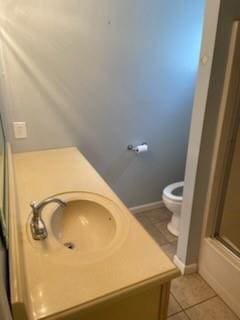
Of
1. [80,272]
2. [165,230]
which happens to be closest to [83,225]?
[80,272]

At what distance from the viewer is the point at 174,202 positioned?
87.7 inches

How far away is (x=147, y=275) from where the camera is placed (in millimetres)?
963

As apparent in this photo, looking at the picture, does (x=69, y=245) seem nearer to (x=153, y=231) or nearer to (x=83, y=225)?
(x=83, y=225)

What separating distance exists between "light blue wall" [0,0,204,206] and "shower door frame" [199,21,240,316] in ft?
2.62

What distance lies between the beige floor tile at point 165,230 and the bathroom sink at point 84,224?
1.12 metres

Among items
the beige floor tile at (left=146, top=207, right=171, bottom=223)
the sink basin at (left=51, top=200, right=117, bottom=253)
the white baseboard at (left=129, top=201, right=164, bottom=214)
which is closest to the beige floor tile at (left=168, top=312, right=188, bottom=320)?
the sink basin at (left=51, top=200, right=117, bottom=253)

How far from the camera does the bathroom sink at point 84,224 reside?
1133mm

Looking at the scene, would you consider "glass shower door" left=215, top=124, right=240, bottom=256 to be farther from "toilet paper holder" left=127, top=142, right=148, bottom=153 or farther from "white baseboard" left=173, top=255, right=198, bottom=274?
"toilet paper holder" left=127, top=142, right=148, bottom=153

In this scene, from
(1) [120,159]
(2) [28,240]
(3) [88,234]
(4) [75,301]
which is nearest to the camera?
(4) [75,301]

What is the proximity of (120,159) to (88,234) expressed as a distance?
103cm

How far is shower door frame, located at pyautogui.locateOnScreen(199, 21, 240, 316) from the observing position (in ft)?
4.83

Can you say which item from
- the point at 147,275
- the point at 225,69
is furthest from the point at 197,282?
the point at 225,69

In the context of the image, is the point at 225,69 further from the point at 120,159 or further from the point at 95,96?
the point at 120,159

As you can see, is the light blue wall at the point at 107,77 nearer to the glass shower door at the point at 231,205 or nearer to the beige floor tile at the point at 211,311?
the glass shower door at the point at 231,205
